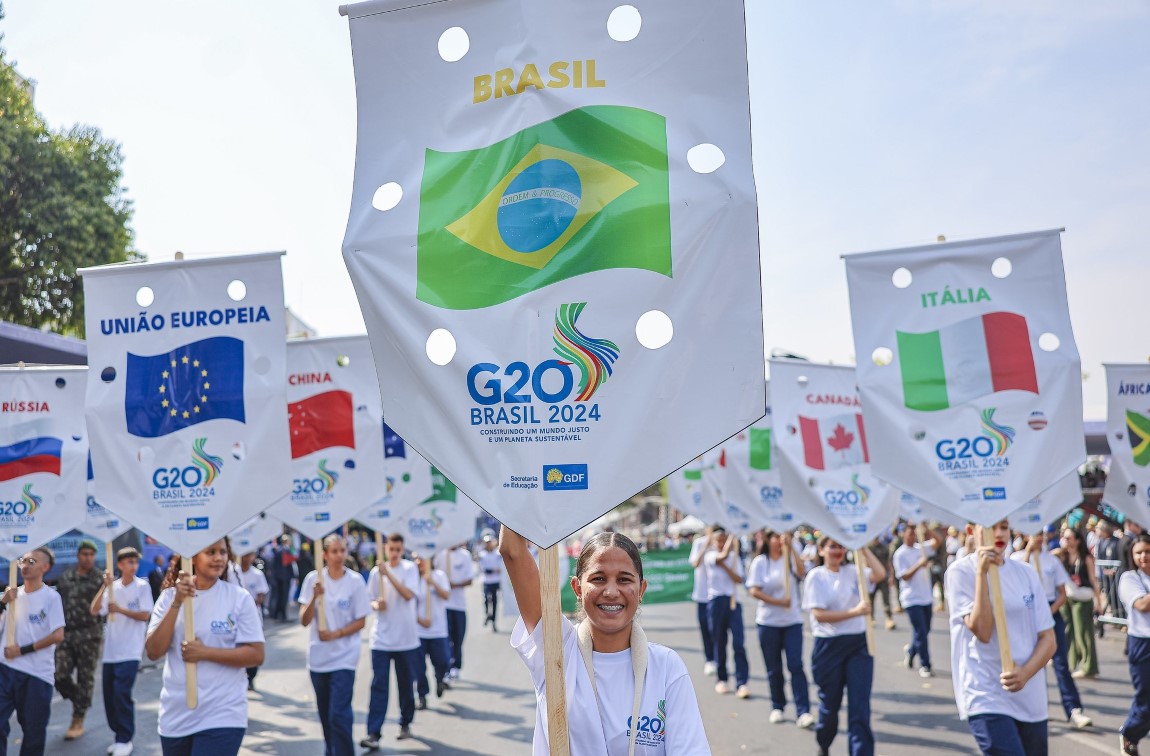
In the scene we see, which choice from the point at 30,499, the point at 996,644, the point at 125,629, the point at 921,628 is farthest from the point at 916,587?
the point at 30,499

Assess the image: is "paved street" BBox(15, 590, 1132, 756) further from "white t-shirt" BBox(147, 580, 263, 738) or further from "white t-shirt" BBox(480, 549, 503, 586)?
"white t-shirt" BBox(147, 580, 263, 738)

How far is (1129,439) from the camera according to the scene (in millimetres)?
9125

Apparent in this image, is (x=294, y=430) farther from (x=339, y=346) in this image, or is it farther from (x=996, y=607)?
(x=996, y=607)

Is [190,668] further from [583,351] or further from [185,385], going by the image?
[583,351]

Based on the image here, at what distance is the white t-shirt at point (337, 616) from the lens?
8336 millimetres

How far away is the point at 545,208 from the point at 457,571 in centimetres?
1234

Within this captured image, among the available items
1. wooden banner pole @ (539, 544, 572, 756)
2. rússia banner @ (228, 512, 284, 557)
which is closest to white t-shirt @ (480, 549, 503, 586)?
rússia banner @ (228, 512, 284, 557)

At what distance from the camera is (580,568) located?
318 centimetres

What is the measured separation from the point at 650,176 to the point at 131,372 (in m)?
4.02

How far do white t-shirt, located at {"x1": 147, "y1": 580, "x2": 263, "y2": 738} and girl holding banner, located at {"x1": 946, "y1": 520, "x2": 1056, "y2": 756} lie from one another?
4033 mm

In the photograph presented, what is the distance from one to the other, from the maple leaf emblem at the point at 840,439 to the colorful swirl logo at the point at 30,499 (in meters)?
7.19

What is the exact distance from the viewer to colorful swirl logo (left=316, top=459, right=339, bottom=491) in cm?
870

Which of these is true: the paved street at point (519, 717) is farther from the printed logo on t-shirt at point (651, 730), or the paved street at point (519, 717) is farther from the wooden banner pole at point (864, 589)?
the printed logo on t-shirt at point (651, 730)

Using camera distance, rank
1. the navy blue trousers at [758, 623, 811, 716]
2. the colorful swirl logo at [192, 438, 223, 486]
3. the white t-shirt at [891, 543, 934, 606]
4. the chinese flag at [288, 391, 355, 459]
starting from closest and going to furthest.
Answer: the colorful swirl logo at [192, 438, 223, 486] → the chinese flag at [288, 391, 355, 459] → the navy blue trousers at [758, 623, 811, 716] → the white t-shirt at [891, 543, 934, 606]
